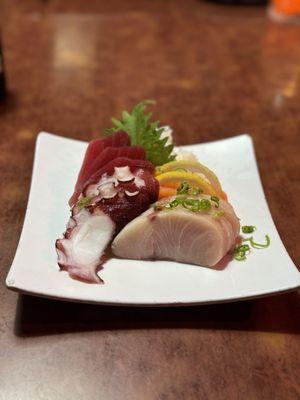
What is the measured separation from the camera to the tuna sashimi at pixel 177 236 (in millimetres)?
1136

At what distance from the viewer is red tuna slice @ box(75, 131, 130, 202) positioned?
137cm

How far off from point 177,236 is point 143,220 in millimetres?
82

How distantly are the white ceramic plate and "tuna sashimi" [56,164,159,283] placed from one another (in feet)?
0.10

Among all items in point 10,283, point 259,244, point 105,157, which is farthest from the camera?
point 105,157

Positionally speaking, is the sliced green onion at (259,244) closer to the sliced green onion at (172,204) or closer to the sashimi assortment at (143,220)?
the sashimi assortment at (143,220)

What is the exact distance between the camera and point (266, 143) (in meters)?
1.91

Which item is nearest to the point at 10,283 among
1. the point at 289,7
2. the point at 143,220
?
the point at 143,220

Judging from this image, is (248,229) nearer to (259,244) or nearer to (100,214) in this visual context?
(259,244)

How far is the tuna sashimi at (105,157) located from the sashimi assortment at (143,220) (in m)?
0.02

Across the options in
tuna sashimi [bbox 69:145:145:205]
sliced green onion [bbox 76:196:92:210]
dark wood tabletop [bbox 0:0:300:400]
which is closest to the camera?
dark wood tabletop [bbox 0:0:300:400]

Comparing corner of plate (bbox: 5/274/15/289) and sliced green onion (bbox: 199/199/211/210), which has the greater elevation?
sliced green onion (bbox: 199/199/211/210)

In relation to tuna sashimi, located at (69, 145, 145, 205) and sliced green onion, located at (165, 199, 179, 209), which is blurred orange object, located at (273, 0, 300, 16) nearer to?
tuna sashimi, located at (69, 145, 145, 205)

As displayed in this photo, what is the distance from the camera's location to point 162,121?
2.03 metres

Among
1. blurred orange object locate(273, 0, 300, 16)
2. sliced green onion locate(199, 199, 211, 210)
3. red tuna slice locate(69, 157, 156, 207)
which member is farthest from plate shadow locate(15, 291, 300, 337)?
→ blurred orange object locate(273, 0, 300, 16)
